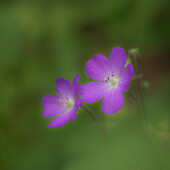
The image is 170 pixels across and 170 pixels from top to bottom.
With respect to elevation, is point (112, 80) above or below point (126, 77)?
above

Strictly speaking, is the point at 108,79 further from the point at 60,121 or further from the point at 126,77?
the point at 60,121

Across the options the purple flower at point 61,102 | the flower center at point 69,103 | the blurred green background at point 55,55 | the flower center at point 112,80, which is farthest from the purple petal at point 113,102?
the blurred green background at point 55,55

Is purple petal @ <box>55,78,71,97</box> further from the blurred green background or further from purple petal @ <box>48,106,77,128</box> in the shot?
the blurred green background

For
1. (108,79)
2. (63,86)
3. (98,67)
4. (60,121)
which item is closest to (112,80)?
(108,79)

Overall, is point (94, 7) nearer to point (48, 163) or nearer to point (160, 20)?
point (160, 20)

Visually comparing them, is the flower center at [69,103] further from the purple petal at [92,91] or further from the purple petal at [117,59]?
the purple petal at [117,59]

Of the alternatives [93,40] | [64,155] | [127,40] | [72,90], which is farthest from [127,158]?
[93,40]
